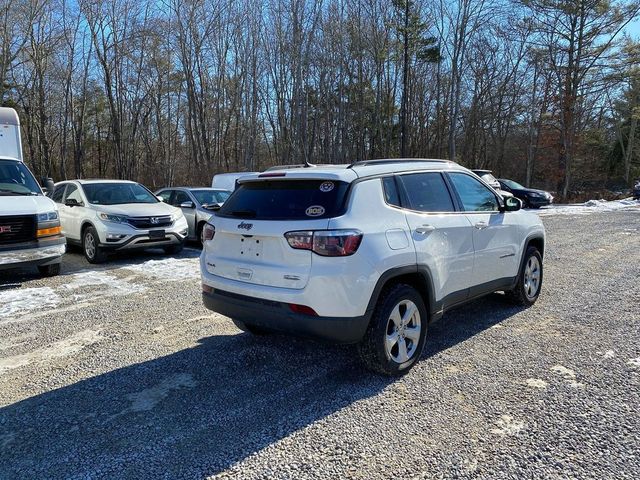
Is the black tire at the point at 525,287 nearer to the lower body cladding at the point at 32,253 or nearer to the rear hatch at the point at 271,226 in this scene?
the rear hatch at the point at 271,226

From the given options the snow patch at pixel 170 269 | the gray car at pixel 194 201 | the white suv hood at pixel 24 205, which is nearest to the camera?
the white suv hood at pixel 24 205

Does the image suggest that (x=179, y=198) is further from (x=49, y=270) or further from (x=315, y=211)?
(x=315, y=211)

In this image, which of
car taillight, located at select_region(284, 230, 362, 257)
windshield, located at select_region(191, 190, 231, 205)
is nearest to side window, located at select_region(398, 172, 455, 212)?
car taillight, located at select_region(284, 230, 362, 257)

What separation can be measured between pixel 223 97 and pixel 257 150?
477cm

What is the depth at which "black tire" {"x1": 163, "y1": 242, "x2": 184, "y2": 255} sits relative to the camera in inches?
381

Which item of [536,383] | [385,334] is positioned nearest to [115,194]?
[385,334]

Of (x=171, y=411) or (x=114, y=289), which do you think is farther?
(x=114, y=289)

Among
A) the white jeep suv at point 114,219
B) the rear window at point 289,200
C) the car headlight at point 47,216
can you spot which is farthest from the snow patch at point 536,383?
the white jeep suv at point 114,219

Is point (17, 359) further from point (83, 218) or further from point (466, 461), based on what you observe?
point (83, 218)

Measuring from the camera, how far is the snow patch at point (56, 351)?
415cm

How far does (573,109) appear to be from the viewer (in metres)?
28.5

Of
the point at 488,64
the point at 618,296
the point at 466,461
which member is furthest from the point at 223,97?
the point at 466,461

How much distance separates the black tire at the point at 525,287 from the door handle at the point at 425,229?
1.98 metres

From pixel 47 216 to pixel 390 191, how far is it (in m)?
5.99
